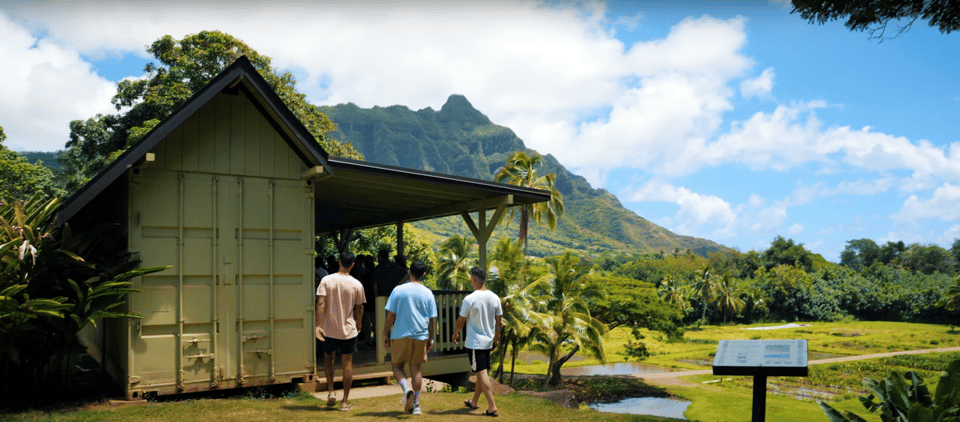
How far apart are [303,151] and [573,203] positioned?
157 metres

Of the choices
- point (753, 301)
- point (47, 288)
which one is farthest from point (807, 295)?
point (47, 288)

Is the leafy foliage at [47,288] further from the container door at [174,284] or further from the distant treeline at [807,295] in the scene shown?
the distant treeline at [807,295]

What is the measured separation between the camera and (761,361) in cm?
489

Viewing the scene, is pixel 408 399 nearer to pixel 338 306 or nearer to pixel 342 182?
pixel 338 306

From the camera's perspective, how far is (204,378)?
7.96 meters

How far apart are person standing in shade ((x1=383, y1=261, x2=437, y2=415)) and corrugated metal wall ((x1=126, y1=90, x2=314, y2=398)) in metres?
2.02

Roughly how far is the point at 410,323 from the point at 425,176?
3.25 m

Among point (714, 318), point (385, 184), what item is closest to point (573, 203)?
point (714, 318)

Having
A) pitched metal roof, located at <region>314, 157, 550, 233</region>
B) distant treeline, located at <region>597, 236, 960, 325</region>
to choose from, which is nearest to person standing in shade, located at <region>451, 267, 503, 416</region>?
pitched metal roof, located at <region>314, 157, 550, 233</region>

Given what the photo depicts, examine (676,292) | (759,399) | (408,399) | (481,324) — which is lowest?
(676,292)

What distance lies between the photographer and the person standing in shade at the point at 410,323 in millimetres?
7020

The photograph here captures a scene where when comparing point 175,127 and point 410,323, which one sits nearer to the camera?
point 410,323

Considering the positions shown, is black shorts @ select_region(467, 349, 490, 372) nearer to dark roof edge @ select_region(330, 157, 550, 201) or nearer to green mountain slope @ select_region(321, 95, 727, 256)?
dark roof edge @ select_region(330, 157, 550, 201)

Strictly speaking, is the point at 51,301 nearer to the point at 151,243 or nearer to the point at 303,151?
the point at 151,243
